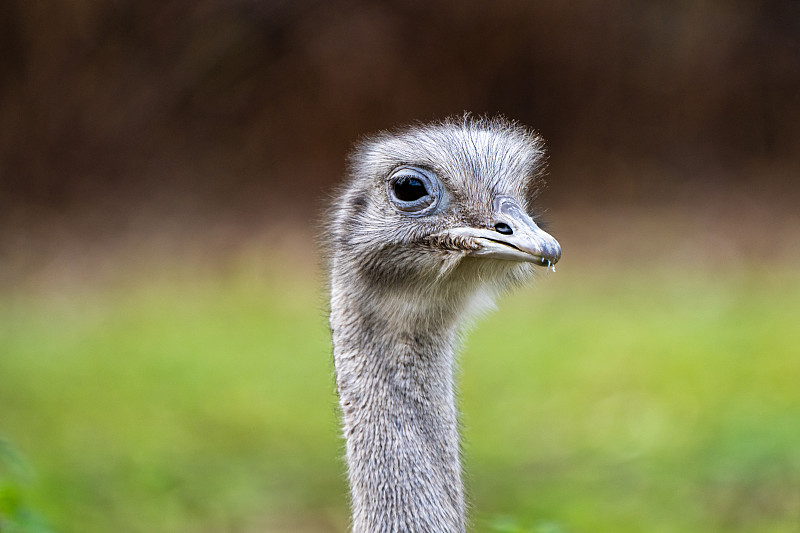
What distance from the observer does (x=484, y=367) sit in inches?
265

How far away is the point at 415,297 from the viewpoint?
2.40m

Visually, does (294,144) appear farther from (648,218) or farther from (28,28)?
(648,218)

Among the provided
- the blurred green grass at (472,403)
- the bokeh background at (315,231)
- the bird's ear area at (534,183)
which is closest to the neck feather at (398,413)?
the bird's ear area at (534,183)

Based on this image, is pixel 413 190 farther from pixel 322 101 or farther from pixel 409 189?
pixel 322 101

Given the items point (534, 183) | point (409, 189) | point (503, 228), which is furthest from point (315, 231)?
point (503, 228)

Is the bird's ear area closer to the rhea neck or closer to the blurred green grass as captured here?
the rhea neck

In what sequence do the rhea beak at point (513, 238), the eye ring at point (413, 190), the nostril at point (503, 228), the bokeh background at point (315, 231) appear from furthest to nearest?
1. the bokeh background at point (315, 231)
2. the eye ring at point (413, 190)
3. the nostril at point (503, 228)
4. the rhea beak at point (513, 238)

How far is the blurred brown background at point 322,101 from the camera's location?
31.1 ft

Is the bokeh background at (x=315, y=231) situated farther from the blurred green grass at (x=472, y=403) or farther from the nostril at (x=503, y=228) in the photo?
the nostril at (x=503, y=228)

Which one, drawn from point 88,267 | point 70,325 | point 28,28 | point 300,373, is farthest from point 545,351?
point 28,28

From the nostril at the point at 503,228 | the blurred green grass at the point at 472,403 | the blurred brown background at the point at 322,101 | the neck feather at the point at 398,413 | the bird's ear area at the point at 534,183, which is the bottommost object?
the neck feather at the point at 398,413

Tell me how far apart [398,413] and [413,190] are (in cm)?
44

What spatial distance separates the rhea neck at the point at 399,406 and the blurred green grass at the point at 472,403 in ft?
3.70

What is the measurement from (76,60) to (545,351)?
4881 millimetres
